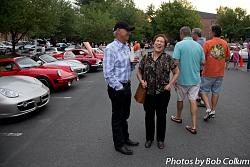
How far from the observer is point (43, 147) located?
172 inches

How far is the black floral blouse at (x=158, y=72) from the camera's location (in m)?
4.05

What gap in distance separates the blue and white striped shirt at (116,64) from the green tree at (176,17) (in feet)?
177

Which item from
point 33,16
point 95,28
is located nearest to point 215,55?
point 33,16

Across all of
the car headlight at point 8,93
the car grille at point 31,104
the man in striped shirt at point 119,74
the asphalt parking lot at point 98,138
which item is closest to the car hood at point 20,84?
the car headlight at point 8,93

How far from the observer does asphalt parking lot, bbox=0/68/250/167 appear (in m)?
3.88

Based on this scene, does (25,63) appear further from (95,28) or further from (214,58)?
(95,28)

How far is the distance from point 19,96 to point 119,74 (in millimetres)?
2848

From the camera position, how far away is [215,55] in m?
5.46

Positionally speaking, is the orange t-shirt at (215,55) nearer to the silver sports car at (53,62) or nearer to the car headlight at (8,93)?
the car headlight at (8,93)

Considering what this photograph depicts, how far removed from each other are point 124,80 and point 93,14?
3084 cm

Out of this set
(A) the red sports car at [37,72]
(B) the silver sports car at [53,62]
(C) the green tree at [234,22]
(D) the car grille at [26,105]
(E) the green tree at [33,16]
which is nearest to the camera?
(D) the car grille at [26,105]

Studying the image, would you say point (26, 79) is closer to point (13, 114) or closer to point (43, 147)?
point (13, 114)

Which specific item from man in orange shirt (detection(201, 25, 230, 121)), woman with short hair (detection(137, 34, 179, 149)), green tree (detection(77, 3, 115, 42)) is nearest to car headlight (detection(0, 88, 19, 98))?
woman with short hair (detection(137, 34, 179, 149))

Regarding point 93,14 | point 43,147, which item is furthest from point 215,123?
point 93,14
